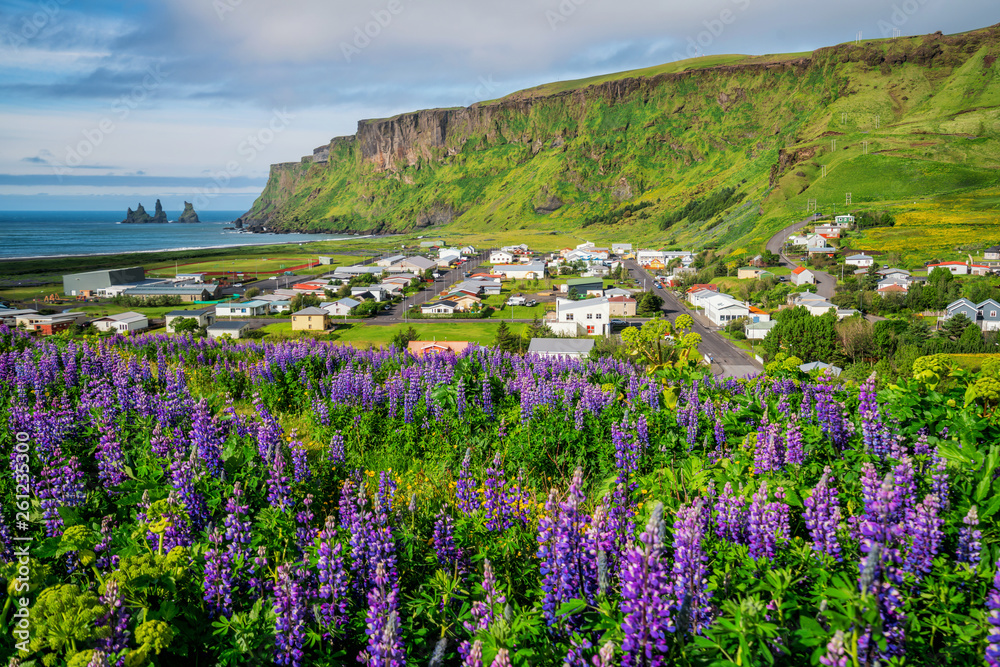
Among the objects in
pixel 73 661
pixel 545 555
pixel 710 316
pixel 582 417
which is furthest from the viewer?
pixel 710 316

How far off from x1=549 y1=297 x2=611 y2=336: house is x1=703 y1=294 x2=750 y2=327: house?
44.5 ft

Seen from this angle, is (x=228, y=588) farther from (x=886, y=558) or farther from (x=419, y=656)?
(x=886, y=558)

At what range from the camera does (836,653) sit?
7.59 feet

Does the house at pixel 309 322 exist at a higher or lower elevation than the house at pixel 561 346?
higher

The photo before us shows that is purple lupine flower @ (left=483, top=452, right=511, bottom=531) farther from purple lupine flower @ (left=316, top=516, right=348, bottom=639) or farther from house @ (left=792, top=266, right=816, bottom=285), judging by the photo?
house @ (left=792, top=266, right=816, bottom=285)

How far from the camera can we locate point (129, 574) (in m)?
3.34

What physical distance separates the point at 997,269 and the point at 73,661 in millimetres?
94424

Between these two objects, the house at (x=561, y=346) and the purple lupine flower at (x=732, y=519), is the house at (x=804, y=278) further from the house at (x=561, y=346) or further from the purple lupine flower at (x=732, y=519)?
the purple lupine flower at (x=732, y=519)

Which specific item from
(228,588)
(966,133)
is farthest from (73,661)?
(966,133)

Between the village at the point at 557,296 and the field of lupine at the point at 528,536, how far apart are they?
3138cm

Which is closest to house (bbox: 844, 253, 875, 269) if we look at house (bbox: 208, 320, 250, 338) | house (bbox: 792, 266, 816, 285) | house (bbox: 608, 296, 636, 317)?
house (bbox: 792, 266, 816, 285)

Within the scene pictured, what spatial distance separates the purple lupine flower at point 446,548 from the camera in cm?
405

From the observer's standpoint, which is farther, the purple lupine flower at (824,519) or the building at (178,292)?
the building at (178,292)

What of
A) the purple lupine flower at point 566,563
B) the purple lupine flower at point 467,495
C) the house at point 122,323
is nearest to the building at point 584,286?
the house at point 122,323
